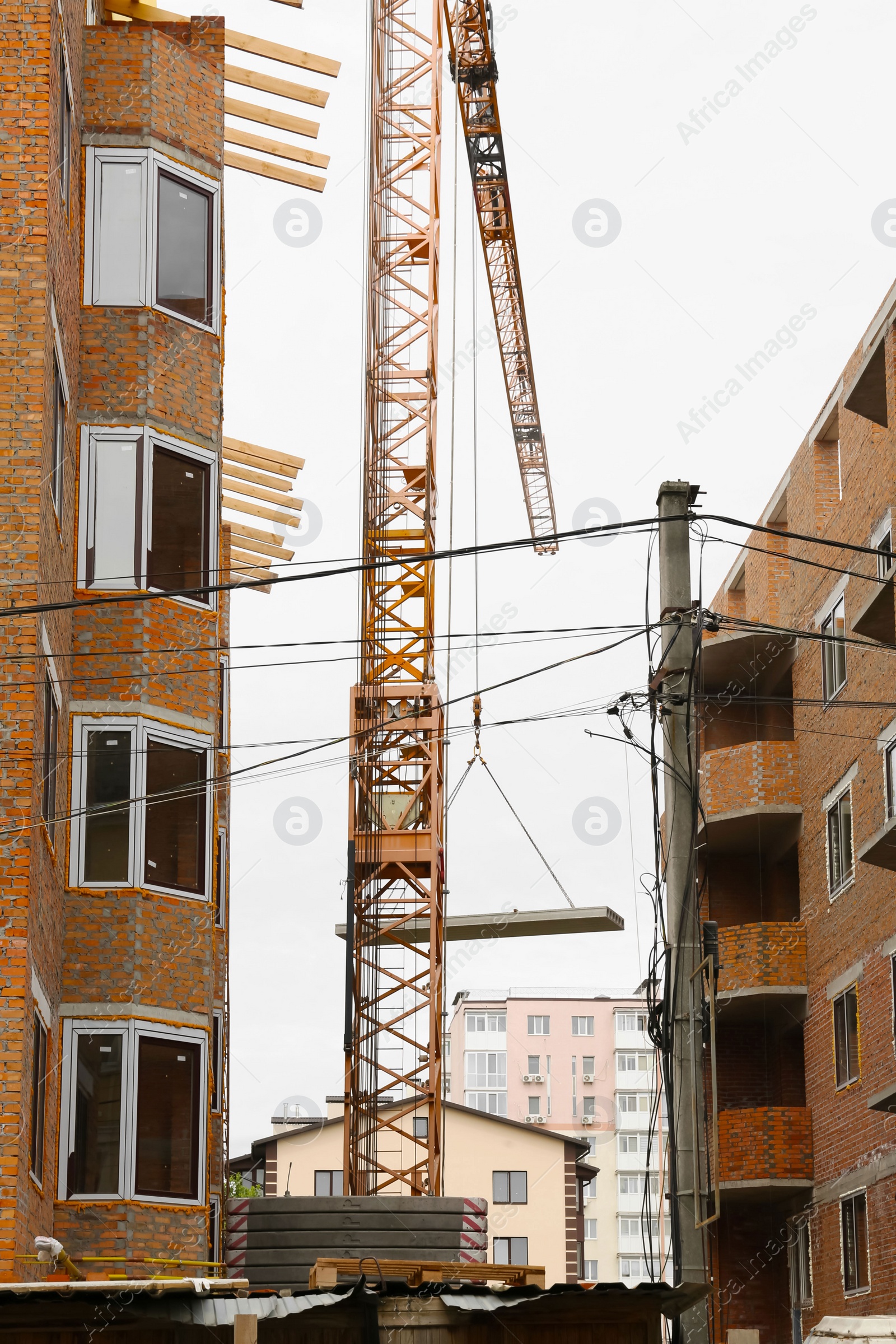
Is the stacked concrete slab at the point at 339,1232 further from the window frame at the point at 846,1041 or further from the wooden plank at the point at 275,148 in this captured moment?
the wooden plank at the point at 275,148

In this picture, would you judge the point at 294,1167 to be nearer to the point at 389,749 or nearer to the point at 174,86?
the point at 389,749

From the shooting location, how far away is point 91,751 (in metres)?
18.0

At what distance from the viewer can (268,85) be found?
2153cm

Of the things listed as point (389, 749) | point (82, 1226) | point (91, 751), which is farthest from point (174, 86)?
point (389, 749)

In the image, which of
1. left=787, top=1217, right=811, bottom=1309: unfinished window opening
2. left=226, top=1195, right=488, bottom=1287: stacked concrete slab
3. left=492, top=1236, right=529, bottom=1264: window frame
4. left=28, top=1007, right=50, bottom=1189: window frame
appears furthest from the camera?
left=492, top=1236, right=529, bottom=1264: window frame

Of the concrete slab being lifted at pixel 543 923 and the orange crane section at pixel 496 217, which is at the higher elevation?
the orange crane section at pixel 496 217

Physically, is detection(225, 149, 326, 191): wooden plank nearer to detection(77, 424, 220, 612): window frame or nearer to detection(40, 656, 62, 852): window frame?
detection(77, 424, 220, 612): window frame

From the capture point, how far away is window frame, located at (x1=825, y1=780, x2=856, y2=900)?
2816 cm

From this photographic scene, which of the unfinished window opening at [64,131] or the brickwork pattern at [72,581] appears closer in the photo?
the brickwork pattern at [72,581]

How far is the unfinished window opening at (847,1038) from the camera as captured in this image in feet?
90.9

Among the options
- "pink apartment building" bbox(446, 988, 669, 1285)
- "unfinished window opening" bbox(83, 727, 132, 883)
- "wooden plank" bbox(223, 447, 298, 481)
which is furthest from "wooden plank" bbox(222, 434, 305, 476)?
"pink apartment building" bbox(446, 988, 669, 1285)

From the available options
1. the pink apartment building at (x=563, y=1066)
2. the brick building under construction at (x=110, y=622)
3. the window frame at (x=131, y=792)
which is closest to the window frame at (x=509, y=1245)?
the pink apartment building at (x=563, y=1066)

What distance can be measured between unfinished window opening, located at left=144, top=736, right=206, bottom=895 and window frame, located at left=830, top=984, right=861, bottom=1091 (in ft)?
42.8

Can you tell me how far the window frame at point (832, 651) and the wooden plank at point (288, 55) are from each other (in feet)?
41.4
